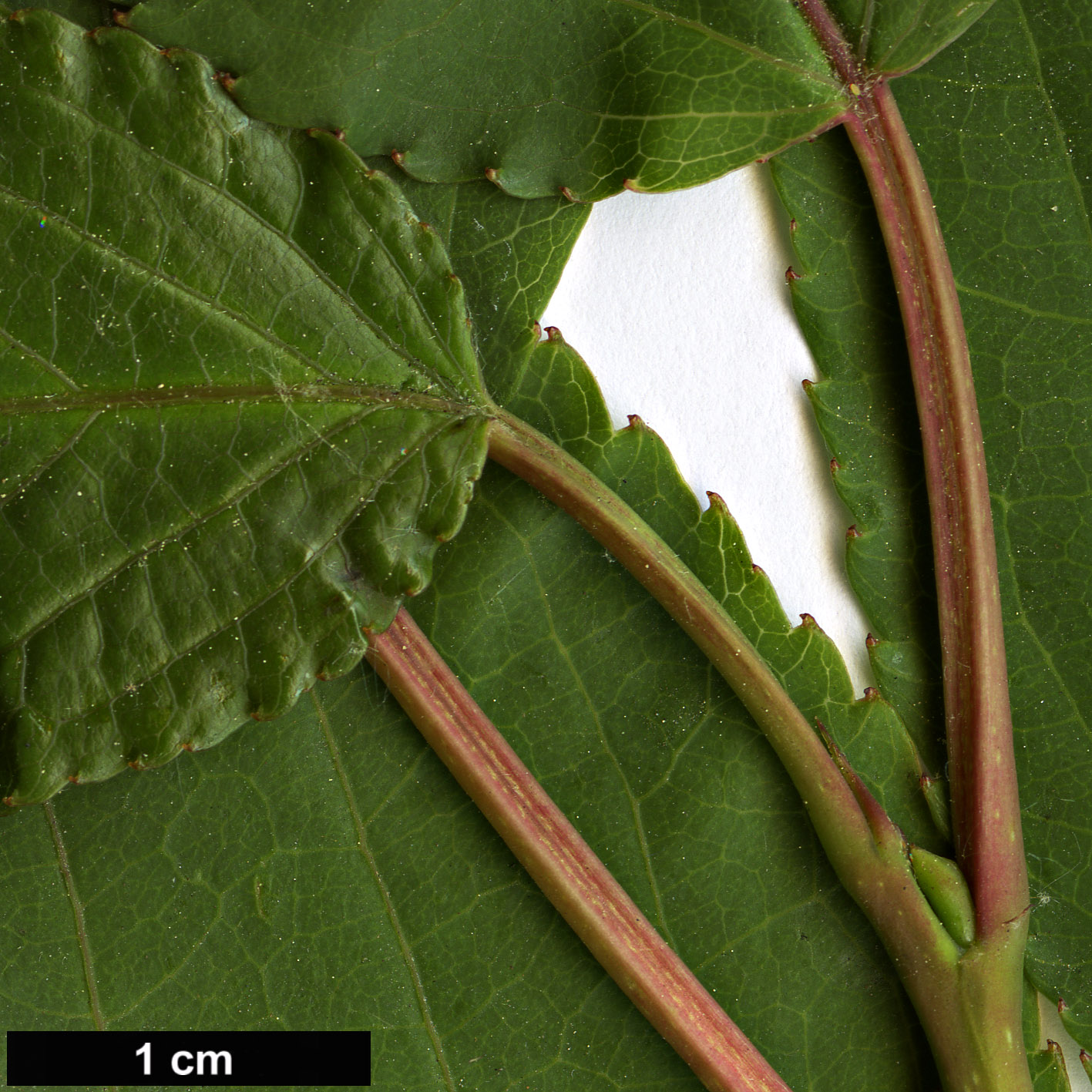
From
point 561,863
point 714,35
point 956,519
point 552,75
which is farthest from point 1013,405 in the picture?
point 561,863

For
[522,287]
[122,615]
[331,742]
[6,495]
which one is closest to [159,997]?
[331,742]

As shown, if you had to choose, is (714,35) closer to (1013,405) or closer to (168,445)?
(1013,405)

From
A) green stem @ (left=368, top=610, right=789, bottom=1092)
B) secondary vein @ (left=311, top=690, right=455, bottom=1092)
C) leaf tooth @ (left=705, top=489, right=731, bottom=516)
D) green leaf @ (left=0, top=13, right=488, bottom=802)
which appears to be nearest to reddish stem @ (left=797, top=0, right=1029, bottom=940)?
leaf tooth @ (left=705, top=489, right=731, bottom=516)

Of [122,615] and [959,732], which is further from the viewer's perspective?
[959,732]

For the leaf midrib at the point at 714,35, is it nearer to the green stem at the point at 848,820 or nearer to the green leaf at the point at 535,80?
the green leaf at the point at 535,80

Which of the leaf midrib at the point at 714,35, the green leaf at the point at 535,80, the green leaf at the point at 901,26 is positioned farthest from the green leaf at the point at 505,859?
the green leaf at the point at 901,26

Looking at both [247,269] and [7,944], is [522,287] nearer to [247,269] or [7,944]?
[247,269]

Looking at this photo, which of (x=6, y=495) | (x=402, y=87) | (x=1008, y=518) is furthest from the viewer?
(x=1008, y=518)
